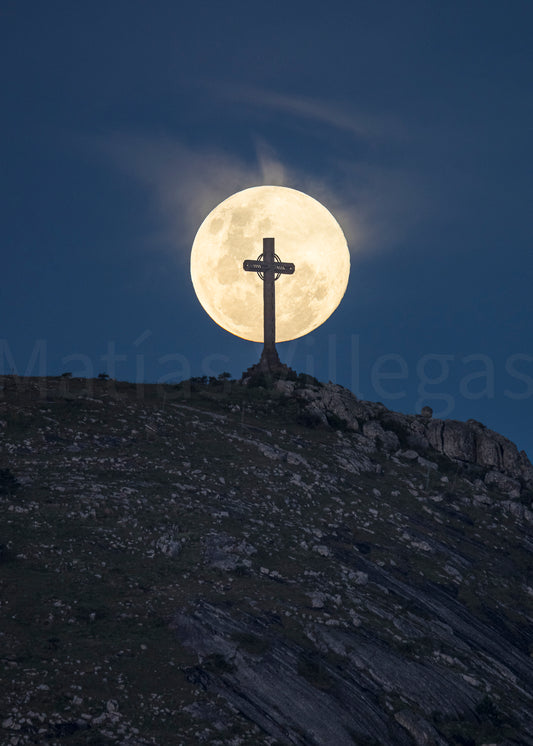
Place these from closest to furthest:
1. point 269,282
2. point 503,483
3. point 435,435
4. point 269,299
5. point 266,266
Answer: point 503,483 < point 435,435 < point 266,266 < point 269,282 < point 269,299

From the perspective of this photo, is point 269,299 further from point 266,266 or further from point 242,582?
point 242,582

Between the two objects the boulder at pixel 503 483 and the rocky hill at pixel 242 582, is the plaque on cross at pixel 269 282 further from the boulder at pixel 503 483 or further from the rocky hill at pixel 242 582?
the boulder at pixel 503 483

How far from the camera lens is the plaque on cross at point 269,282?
47406 millimetres

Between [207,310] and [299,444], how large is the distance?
15433 millimetres

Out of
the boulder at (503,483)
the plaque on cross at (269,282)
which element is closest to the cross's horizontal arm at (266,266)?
the plaque on cross at (269,282)

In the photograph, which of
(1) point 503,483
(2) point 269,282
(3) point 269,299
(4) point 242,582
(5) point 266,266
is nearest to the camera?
(4) point 242,582

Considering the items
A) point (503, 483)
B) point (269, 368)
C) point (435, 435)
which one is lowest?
point (503, 483)

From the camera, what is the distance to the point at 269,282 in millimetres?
47625

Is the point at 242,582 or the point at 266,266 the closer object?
the point at 242,582

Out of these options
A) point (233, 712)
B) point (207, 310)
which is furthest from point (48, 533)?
point (207, 310)

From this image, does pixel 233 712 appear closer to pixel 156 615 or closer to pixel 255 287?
pixel 156 615

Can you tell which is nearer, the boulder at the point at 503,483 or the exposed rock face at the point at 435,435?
the boulder at the point at 503,483

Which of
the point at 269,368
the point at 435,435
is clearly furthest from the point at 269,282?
the point at 435,435

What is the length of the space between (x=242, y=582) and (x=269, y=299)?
28094 mm
